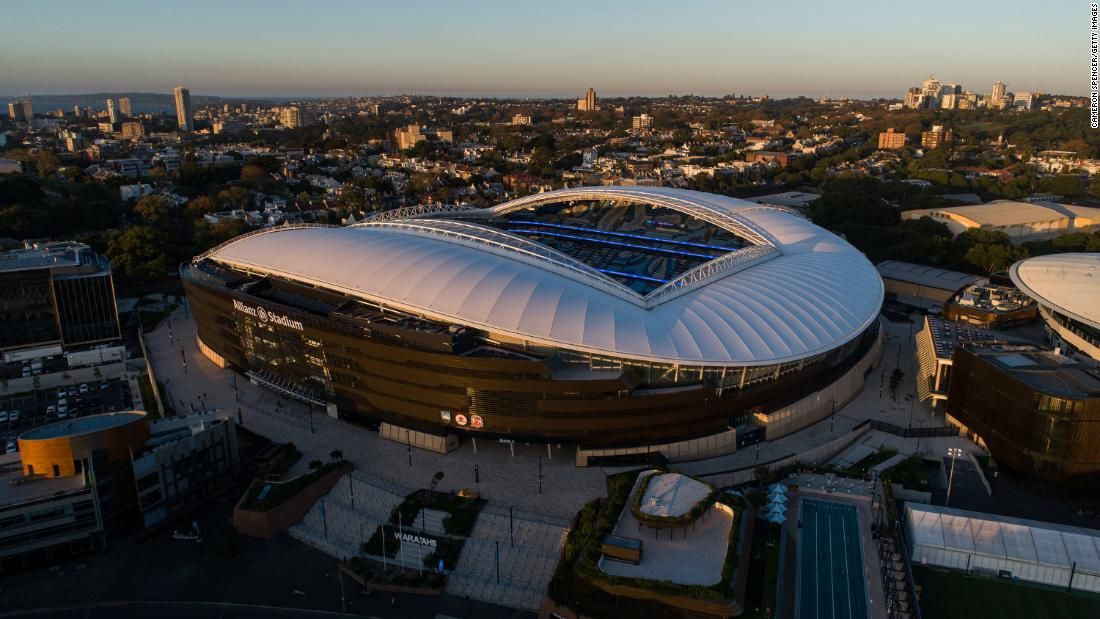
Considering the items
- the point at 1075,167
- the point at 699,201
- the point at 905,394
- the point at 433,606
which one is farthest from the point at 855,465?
the point at 1075,167

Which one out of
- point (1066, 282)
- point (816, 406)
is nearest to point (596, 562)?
point (816, 406)

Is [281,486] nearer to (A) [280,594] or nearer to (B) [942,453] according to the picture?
(A) [280,594]

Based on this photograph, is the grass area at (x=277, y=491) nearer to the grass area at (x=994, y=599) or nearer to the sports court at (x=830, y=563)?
the sports court at (x=830, y=563)

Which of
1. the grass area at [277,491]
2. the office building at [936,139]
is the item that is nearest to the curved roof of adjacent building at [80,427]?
the grass area at [277,491]

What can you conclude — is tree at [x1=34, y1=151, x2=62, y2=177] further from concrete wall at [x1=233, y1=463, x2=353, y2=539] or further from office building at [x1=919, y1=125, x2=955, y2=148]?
office building at [x1=919, y1=125, x2=955, y2=148]

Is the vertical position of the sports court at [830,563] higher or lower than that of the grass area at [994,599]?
higher

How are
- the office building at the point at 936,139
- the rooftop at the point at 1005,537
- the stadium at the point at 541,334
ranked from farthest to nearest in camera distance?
1. the office building at the point at 936,139
2. the stadium at the point at 541,334
3. the rooftop at the point at 1005,537

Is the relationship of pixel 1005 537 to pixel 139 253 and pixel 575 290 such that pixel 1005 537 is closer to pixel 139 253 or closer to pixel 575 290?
pixel 575 290
